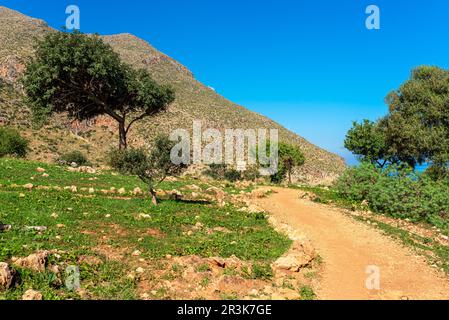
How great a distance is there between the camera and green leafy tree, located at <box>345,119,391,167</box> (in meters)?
42.5

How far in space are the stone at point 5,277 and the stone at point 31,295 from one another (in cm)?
69

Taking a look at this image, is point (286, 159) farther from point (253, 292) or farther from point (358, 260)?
point (253, 292)

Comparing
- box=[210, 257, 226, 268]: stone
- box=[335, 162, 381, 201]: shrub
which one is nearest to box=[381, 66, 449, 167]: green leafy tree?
box=[335, 162, 381, 201]: shrub

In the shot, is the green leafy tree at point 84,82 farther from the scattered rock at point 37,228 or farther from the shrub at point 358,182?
the scattered rock at point 37,228

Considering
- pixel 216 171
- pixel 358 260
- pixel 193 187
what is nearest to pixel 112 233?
pixel 358 260

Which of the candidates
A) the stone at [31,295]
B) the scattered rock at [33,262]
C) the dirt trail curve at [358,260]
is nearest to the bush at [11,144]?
the dirt trail curve at [358,260]

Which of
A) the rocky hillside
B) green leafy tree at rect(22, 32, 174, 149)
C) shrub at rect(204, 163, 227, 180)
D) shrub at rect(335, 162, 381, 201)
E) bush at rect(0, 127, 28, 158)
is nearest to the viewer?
shrub at rect(335, 162, 381, 201)

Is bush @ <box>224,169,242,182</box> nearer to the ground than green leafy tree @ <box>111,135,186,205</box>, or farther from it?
nearer to the ground

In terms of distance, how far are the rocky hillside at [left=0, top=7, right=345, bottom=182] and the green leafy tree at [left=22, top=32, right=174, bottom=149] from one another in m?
22.1

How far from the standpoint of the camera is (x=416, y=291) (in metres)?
12.0

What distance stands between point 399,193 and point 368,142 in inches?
687

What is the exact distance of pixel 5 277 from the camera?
9.62m

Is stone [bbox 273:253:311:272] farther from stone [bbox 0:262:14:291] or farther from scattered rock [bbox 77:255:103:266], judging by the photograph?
stone [bbox 0:262:14:291]

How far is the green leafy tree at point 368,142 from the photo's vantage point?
42.5m
